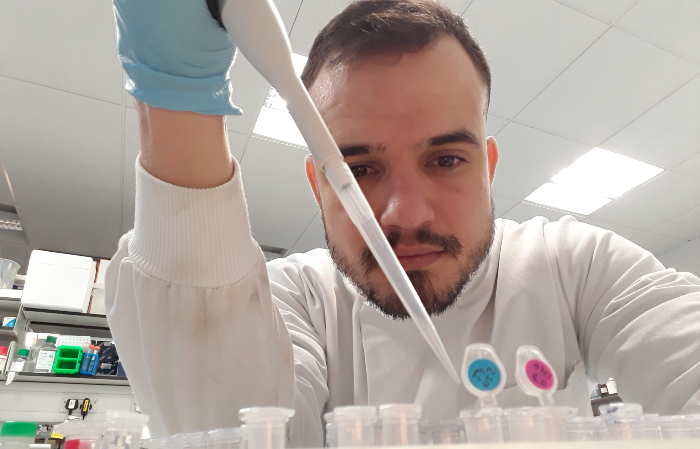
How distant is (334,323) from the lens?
80 centimetres

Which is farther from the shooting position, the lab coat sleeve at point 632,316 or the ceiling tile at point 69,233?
the ceiling tile at point 69,233

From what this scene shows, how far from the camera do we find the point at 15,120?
6.82 ft

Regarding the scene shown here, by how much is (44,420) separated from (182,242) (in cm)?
231

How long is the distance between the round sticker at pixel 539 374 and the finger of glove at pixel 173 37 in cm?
41

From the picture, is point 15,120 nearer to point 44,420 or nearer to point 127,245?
point 44,420

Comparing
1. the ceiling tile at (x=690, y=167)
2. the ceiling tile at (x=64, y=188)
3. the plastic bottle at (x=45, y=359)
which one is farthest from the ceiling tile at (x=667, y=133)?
the plastic bottle at (x=45, y=359)

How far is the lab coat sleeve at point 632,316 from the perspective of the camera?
57 cm

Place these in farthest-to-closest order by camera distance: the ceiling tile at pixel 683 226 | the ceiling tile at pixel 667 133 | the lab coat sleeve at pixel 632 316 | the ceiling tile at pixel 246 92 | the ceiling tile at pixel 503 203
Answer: the ceiling tile at pixel 683 226 < the ceiling tile at pixel 503 203 < the ceiling tile at pixel 667 133 < the ceiling tile at pixel 246 92 < the lab coat sleeve at pixel 632 316

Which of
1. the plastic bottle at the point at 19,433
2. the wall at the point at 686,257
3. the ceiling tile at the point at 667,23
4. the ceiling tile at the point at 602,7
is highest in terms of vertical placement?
the ceiling tile at the point at 602,7

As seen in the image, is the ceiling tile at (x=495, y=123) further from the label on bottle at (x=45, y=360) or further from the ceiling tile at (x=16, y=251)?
the ceiling tile at (x=16, y=251)

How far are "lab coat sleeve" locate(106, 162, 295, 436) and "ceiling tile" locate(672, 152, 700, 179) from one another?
118 inches

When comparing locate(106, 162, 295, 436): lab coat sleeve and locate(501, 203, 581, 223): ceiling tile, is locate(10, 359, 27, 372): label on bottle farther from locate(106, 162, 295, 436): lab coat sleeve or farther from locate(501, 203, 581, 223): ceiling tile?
locate(501, 203, 581, 223): ceiling tile

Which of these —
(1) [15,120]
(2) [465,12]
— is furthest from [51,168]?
(2) [465,12]

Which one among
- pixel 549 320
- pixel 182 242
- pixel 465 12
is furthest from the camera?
pixel 465 12
